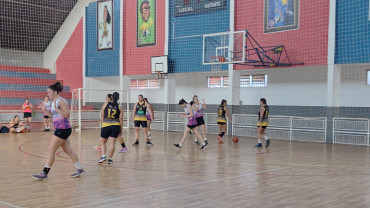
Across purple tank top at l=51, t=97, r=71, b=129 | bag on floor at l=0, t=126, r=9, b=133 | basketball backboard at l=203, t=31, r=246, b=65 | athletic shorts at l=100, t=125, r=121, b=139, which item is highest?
basketball backboard at l=203, t=31, r=246, b=65

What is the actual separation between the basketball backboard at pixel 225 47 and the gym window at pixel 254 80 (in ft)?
11.4

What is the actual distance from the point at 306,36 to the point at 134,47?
1148 cm

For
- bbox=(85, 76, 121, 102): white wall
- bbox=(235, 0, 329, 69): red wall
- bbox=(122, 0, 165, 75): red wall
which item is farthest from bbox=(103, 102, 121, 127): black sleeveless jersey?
bbox=(85, 76, 121, 102): white wall

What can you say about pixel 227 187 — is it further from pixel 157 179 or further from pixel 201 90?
pixel 201 90

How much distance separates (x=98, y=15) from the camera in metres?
27.1

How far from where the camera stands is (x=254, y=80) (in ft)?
72.1

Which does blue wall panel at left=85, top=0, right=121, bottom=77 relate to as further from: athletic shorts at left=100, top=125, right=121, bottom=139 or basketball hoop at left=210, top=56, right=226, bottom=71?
athletic shorts at left=100, top=125, right=121, bottom=139

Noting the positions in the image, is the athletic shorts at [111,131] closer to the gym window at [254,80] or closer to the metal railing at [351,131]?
the metal railing at [351,131]

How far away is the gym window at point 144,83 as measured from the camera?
1073 inches

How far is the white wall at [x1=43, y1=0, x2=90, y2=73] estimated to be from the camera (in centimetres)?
3009

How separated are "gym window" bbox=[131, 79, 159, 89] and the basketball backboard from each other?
789 cm

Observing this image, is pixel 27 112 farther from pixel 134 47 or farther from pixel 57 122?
pixel 57 122

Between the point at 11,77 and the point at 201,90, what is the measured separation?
515 inches

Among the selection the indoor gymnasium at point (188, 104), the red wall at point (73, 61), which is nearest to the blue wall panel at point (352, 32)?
the indoor gymnasium at point (188, 104)
